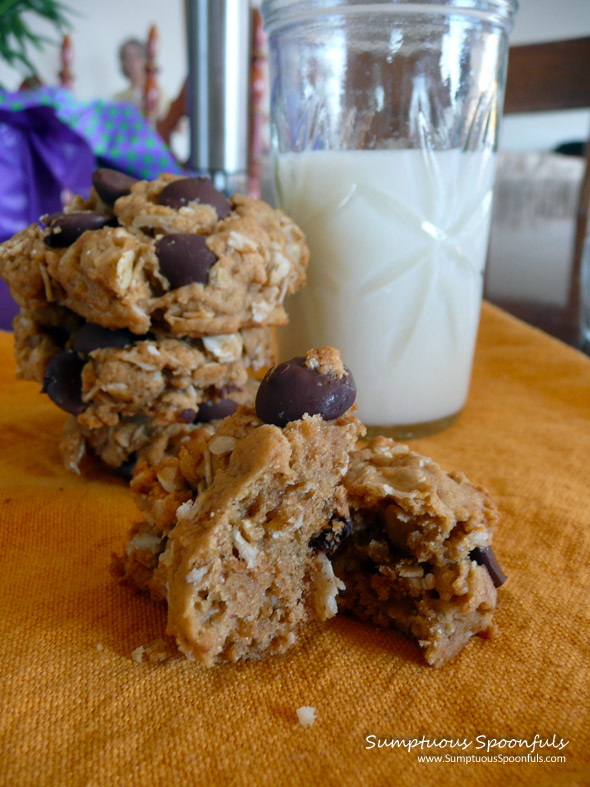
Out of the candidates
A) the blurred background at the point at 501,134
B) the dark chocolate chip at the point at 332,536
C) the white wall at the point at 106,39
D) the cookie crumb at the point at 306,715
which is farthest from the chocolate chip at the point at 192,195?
the white wall at the point at 106,39

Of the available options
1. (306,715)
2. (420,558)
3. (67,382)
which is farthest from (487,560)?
(67,382)

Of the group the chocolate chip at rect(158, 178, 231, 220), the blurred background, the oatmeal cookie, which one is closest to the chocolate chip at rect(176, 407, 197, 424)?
the oatmeal cookie

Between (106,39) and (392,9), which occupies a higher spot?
(106,39)

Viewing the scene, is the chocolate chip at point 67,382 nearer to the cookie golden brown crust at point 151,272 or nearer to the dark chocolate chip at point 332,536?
the cookie golden brown crust at point 151,272

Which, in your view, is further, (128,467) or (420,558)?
(128,467)

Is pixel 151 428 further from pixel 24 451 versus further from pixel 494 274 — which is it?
pixel 494 274

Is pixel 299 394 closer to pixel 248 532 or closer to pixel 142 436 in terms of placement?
pixel 248 532

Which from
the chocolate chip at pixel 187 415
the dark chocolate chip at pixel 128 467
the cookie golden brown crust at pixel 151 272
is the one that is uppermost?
the cookie golden brown crust at pixel 151 272
